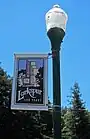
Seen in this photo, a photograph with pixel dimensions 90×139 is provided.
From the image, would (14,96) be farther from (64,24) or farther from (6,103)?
(6,103)

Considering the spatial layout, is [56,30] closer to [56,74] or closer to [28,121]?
[56,74]

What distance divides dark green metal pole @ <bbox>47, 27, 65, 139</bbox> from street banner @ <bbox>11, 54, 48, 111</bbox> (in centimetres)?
24

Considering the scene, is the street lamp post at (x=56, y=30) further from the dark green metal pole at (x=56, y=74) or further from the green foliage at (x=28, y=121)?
the green foliage at (x=28, y=121)

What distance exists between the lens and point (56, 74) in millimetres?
6641

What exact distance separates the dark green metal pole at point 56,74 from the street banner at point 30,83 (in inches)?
9.6

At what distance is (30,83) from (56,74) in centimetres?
52

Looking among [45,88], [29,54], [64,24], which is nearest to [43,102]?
[45,88]

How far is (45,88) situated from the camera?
6.72 meters

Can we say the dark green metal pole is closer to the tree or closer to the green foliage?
the green foliage

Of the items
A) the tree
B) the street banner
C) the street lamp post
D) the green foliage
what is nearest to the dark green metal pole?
the street lamp post

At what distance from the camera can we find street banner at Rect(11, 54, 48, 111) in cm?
664

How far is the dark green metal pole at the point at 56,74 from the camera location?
6.25 metres

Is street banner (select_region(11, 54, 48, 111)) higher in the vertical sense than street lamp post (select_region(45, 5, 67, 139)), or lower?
lower

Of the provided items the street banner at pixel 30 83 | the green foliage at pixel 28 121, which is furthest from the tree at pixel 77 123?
the street banner at pixel 30 83
